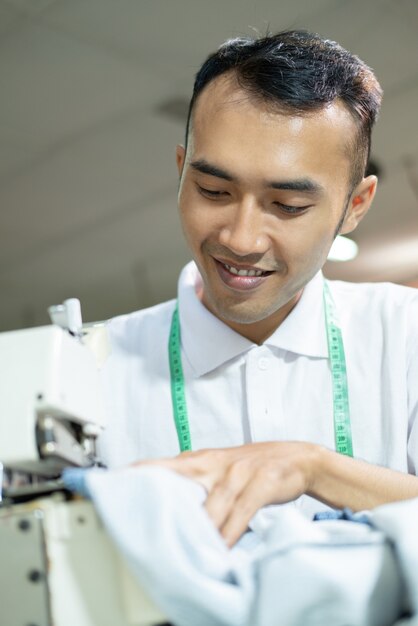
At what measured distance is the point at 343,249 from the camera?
213 inches

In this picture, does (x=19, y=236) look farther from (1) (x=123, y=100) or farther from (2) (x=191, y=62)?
(2) (x=191, y=62)

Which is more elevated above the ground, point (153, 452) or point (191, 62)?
point (191, 62)

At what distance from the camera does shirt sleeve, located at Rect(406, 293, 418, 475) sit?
144 cm

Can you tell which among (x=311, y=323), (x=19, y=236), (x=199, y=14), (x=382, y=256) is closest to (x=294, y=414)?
(x=311, y=323)

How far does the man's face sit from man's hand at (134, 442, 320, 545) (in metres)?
0.34

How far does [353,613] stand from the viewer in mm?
672

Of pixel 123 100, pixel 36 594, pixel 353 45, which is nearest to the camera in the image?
pixel 36 594

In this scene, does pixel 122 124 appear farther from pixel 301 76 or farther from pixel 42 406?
pixel 42 406

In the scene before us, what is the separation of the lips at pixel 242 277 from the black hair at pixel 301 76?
0.81ft

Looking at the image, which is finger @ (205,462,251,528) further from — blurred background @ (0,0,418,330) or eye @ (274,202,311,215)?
blurred background @ (0,0,418,330)

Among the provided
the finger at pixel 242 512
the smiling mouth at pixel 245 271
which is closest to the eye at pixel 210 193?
the smiling mouth at pixel 245 271

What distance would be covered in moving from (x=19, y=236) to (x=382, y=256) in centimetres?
269

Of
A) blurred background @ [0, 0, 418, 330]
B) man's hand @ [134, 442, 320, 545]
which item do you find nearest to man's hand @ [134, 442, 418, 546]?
man's hand @ [134, 442, 320, 545]

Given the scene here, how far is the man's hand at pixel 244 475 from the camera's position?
2.65 feet
